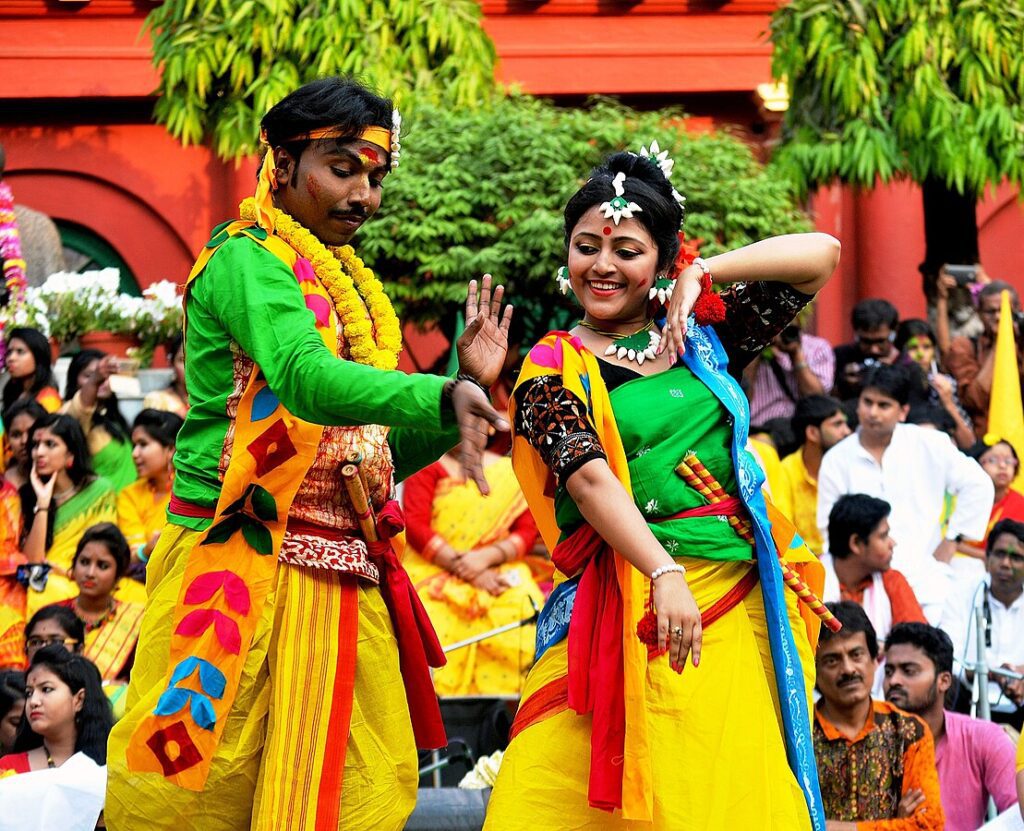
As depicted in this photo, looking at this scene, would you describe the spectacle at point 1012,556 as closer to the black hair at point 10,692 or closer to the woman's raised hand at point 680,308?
the woman's raised hand at point 680,308

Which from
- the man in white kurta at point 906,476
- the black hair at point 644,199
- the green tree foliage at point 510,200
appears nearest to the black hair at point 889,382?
the man in white kurta at point 906,476

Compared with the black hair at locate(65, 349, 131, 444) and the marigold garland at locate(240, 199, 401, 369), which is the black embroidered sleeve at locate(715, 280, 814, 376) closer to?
the marigold garland at locate(240, 199, 401, 369)

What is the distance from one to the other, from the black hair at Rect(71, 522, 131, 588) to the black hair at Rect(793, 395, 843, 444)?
11.0 ft

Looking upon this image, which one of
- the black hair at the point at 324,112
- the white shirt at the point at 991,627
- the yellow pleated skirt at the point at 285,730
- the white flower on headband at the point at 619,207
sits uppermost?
the black hair at the point at 324,112

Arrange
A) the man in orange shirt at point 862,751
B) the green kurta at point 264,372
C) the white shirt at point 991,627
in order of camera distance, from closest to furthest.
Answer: the green kurta at point 264,372
the man in orange shirt at point 862,751
the white shirt at point 991,627

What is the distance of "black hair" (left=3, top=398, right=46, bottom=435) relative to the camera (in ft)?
27.2

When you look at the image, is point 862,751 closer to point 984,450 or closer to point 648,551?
point 648,551

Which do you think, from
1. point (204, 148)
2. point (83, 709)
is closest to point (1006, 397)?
point (83, 709)

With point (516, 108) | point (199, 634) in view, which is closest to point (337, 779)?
point (199, 634)

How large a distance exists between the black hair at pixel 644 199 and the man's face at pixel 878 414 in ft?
13.5

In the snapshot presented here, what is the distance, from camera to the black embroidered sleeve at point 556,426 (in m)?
3.83

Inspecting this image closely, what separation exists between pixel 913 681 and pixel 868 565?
1.11 m

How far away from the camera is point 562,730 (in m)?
4.02

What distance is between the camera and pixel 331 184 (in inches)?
155
